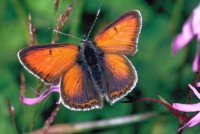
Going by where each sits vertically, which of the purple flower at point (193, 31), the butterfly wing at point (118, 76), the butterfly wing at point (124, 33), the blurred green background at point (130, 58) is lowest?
the blurred green background at point (130, 58)

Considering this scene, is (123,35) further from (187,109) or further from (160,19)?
(160,19)

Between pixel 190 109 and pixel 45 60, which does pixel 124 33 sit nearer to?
pixel 45 60

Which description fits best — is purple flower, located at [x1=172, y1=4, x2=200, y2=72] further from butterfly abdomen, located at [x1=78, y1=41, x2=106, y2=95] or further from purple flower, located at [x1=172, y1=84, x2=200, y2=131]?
butterfly abdomen, located at [x1=78, y1=41, x2=106, y2=95]

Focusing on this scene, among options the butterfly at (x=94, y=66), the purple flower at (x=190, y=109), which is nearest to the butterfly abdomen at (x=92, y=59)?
the butterfly at (x=94, y=66)

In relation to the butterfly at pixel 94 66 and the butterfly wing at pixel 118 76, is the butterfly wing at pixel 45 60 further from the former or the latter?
the butterfly wing at pixel 118 76

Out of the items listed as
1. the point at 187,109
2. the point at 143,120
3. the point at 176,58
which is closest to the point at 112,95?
the point at 187,109

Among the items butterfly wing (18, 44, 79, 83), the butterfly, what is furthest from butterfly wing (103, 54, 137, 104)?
butterfly wing (18, 44, 79, 83)
